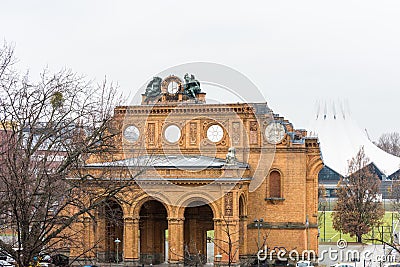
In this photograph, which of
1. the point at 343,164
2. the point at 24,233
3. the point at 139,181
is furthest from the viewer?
the point at 343,164

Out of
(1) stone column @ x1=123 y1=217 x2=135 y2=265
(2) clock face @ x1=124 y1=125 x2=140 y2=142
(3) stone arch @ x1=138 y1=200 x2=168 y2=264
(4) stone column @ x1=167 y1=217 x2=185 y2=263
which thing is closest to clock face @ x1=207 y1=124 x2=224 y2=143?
(2) clock face @ x1=124 y1=125 x2=140 y2=142


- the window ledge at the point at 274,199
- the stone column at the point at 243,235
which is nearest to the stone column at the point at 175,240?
the stone column at the point at 243,235

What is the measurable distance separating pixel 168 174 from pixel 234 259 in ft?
21.0

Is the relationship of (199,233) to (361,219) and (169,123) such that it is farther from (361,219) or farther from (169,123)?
(361,219)

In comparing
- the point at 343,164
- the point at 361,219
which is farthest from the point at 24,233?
the point at 343,164

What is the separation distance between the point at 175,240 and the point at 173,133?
9.10 meters

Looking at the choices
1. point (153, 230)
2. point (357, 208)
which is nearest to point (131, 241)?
point (153, 230)

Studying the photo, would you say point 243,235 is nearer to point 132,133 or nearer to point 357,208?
point 132,133

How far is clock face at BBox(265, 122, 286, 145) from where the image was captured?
4688cm

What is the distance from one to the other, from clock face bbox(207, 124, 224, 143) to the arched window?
431cm

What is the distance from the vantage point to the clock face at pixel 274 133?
154 feet

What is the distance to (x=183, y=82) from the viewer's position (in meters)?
48.1

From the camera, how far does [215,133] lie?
156 ft

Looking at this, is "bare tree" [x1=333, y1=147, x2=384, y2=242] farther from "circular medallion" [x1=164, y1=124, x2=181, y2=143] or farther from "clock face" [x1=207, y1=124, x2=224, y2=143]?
"circular medallion" [x1=164, y1=124, x2=181, y2=143]
